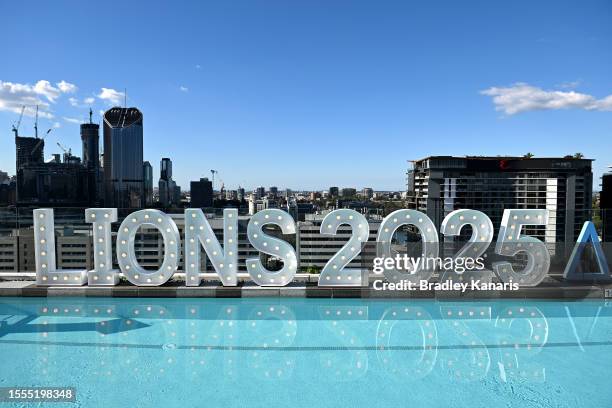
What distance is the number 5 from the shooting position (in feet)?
26.7

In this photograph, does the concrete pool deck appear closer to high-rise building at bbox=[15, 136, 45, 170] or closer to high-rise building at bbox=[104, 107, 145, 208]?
high-rise building at bbox=[104, 107, 145, 208]

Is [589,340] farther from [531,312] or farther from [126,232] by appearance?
[126,232]

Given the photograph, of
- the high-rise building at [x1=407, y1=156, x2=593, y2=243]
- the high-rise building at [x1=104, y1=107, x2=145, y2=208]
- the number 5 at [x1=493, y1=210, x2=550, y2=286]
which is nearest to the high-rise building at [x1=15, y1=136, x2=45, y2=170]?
the high-rise building at [x1=104, y1=107, x2=145, y2=208]

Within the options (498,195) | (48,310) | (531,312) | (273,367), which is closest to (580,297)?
(531,312)

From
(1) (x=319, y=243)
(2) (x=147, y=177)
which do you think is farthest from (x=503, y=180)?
(2) (x=147, y=177)

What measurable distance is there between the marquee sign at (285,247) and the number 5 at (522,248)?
18 mm

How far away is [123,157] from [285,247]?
11599 centimetres

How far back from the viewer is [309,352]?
5941mm

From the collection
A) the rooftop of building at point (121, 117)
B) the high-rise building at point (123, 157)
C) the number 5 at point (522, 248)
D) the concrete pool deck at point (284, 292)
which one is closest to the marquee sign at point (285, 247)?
the number 5 at point (522, 248)

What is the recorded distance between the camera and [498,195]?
204ft

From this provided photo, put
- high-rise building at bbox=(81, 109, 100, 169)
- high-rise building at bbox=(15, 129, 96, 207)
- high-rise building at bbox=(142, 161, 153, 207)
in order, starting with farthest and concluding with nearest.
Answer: high-rise building at bbox=(81, 109, 100, 169)
high-rise building at bbox=(142, 161, 153, 207)
high-rise building at bbox=(15, 129, 96, 207)

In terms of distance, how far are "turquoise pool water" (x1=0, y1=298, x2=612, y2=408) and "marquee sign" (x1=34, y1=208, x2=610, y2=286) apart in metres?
0.50

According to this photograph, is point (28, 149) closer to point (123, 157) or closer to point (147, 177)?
point (123, 157)

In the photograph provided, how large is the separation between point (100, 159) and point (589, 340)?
123m
